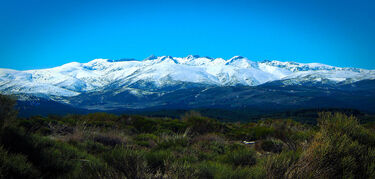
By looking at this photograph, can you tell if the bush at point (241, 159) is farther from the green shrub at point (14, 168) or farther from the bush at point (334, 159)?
the green shrub at point (14, 168)

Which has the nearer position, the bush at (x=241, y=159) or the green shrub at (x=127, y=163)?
the green shrub at (x=127, y=163)

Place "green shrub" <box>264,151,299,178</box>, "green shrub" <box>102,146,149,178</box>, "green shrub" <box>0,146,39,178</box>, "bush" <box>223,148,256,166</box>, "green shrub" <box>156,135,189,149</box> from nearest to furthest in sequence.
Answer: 1. "green shrub" <box>0,146,39,178</box>
2. "green shrub" <box>102,146,149,178</box>
3. "green shrub" <box>264,151,299,178</box>
4. "bush" <box>223,148,256,166</box>
5. "green shrub" <box>156,135,189,149</box>

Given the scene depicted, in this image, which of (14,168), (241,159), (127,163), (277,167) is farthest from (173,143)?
(14,168)

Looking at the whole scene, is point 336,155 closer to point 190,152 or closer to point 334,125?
point 334,125

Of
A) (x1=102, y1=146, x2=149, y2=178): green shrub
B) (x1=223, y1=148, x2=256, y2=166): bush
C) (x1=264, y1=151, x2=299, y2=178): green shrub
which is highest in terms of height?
(x1=102, y1=146, x2=149, y2=178): green shrub

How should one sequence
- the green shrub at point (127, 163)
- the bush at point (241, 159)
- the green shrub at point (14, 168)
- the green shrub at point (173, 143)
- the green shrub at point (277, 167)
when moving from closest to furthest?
the green shrub at point (14, 168) < the green shrub at point (127, 163) < the green shrub at point (277, 167) < the bush at point (241, 159) < the green shrub at point (173, 143)

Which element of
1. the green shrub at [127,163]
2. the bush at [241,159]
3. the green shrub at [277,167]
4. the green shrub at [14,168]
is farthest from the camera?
the bush at [241,159]

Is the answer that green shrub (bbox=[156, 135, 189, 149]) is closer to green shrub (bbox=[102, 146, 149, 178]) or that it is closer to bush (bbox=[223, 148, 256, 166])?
bush (bbox=[223, 148, 256, 166])

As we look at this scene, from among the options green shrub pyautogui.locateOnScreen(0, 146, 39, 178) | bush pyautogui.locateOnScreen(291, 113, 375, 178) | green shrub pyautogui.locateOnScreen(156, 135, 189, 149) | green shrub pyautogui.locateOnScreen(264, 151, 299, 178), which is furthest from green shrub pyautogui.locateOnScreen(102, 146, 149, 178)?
green shrub pyautogui.locateOnScreen(156, 135, 189, 149)

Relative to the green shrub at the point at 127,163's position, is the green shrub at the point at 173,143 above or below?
below

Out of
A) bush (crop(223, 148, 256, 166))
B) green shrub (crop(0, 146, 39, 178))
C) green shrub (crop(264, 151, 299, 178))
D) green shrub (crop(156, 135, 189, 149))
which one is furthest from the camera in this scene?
green shrub (crop(156, 135, 189, 149))

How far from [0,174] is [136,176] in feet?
6.62

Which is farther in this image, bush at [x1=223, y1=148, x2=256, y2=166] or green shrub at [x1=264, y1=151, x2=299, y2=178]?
bush at [x1=223, y1=148, x2=256, y2=166]

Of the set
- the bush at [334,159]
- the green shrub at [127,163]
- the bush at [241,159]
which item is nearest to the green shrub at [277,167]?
the bush at [334,159]
